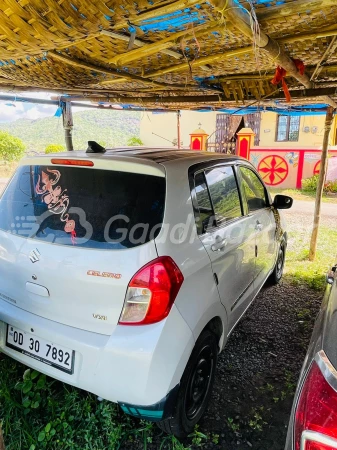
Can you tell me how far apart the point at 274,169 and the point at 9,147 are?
46.6 ft

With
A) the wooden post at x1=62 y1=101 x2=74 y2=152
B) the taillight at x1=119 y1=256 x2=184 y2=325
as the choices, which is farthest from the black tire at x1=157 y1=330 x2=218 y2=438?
the wooden post at x1=62 y1=101 x2=74 y2=152

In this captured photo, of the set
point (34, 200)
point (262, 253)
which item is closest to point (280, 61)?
point (262, 253)

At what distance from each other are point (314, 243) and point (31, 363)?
4.96 m

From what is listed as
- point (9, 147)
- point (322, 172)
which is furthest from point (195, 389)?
point (9, 147)

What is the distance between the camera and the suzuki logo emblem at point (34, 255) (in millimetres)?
1854

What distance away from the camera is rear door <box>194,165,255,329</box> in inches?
84.5

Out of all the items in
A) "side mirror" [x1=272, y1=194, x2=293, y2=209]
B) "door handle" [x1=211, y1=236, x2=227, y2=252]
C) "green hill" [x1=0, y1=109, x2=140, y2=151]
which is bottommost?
"door handle" [x1=211, y1=236, x2=227, y2=252]

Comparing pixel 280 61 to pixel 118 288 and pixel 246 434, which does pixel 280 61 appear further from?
pixel 246 434

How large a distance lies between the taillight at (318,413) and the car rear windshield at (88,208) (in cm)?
100

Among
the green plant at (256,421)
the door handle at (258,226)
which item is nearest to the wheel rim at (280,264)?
the door handle at (258,226)

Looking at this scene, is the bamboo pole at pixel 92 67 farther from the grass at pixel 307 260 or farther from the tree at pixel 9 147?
the tree at pixel 9 147

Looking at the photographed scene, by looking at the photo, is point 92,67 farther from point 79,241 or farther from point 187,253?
point 187,253

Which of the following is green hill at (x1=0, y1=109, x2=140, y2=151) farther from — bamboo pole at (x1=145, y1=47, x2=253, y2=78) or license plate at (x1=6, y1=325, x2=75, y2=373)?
license plate at (x1=6, y1=325, x2=75, y2=373)

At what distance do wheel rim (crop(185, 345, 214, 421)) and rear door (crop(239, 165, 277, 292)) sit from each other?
1181 millimetres
